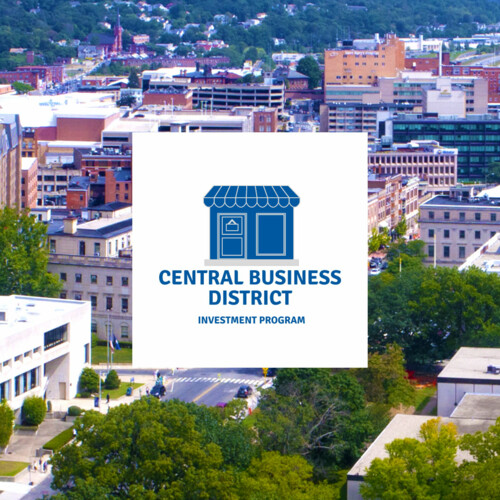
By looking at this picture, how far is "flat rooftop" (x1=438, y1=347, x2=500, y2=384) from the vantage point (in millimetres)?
54719

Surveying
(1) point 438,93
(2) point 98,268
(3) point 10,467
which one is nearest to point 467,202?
(2) point 98,268

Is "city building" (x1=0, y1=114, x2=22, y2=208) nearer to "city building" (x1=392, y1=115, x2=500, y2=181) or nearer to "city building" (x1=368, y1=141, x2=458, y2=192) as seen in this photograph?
"city building" (x1=368, y1=141, x2=458, y2=192)

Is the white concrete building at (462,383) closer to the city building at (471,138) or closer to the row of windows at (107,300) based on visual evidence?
the row of windows at (107,300)

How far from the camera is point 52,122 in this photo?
149 meters

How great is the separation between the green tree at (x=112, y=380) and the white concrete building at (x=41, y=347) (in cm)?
119

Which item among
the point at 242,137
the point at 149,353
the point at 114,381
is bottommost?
the point at 114,381

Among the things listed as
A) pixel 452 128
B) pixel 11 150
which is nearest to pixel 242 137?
pixel 11 150

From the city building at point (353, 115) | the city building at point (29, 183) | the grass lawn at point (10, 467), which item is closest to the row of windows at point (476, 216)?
the city building at point (29, 183)

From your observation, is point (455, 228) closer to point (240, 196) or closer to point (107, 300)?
point (107, 300)

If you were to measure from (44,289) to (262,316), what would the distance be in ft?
136

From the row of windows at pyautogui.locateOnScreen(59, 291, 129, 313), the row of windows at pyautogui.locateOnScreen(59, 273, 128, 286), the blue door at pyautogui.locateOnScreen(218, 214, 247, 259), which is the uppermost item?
the blue door at pyautogui.locateOnScreen(218, 214, 247, 259)

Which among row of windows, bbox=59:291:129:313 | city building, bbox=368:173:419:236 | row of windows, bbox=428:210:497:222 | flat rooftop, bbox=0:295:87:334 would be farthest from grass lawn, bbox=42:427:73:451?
city building, bbox=368:173:419:236

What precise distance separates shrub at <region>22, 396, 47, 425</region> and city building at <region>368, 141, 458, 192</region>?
6778 cm

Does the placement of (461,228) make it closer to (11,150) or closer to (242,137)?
(11,150)
